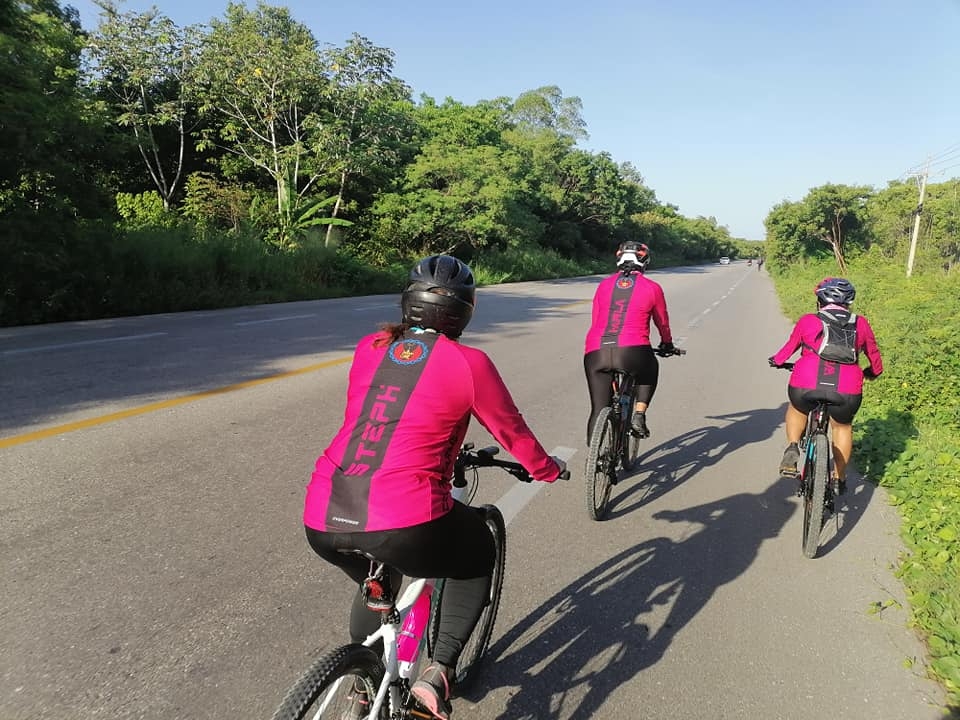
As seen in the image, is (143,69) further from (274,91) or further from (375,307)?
(375,307)

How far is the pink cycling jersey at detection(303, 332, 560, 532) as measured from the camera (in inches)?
74.0

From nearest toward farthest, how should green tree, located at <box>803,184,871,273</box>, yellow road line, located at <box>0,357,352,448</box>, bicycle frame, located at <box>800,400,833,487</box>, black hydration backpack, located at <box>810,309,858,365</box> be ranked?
bicycle frame, located at <box>800,400,833,487</box> < black hydration backpack, located at <box>810,309,858,365</box> < yellow road line, located at <box>0,357,352,448</box> < green tree, located at <box>803,184,871,273</box>

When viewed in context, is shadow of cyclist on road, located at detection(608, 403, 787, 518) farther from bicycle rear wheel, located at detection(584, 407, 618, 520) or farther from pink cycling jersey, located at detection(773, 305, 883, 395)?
pink cycling jersey, located at detection(773, 305, 883, 395)

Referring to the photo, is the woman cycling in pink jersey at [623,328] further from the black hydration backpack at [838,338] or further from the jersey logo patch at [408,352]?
the jersey logo patch at [408,352]

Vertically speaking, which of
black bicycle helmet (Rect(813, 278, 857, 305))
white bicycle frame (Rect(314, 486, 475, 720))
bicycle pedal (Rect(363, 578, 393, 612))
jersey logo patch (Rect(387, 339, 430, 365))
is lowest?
white bicycle frame (Rect(314, 486, 475, 720))

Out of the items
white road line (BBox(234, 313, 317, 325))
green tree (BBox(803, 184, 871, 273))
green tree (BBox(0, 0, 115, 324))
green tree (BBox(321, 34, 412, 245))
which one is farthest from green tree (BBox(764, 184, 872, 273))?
green tree (BBox(0, 0, 115, 324))

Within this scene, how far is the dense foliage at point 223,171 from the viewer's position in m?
12.2

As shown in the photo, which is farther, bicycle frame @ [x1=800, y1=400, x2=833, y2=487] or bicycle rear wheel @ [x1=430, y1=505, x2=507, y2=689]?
bicycle frame @ [x1=800, y1=400, x2=833, y2=487]

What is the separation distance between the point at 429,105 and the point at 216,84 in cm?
1468

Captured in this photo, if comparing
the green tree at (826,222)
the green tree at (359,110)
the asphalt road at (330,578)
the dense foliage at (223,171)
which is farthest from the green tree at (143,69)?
the green tree at (826,222)

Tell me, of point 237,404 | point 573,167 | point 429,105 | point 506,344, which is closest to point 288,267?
point 506,344

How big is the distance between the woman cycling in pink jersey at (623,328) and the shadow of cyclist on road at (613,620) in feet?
3.61

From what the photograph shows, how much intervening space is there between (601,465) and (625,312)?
125 cm

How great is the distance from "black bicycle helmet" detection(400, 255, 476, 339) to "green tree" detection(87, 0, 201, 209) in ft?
92.7
